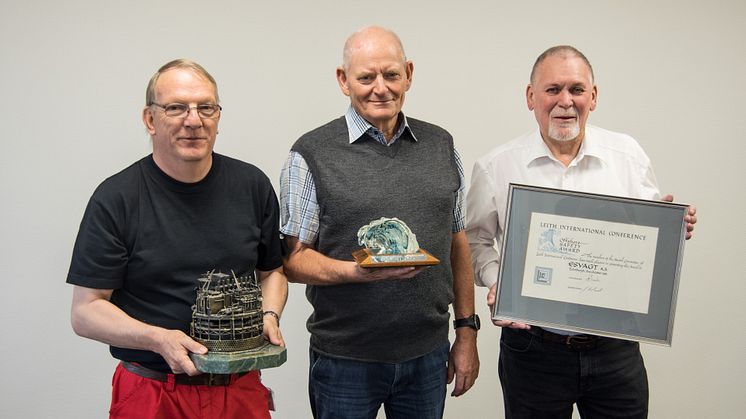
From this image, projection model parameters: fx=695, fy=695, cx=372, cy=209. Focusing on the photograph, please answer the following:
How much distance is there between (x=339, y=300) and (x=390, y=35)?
34.5 inches

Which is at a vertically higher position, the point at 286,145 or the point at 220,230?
the point at 286,145

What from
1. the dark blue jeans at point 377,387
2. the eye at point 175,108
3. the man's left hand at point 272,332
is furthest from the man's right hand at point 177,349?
the eye at point 175,108

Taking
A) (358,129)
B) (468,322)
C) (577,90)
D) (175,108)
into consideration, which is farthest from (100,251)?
(577,90)

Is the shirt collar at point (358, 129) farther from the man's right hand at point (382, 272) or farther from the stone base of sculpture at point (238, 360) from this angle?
the stone base of sculpture at point (238, 360)

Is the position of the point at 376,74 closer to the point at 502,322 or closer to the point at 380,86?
the point at 380,86

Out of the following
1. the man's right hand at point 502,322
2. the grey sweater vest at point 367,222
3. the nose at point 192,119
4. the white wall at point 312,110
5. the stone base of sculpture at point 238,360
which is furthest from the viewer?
the white wall at point 312,110

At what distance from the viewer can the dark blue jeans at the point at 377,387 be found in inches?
87.0

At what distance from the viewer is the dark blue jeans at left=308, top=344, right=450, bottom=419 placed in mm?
2209

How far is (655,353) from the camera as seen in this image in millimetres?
3639

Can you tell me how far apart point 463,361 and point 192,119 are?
123 centimetres

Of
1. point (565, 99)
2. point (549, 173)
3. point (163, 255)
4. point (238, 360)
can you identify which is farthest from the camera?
point (549, 173)

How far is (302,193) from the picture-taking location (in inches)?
86.8
